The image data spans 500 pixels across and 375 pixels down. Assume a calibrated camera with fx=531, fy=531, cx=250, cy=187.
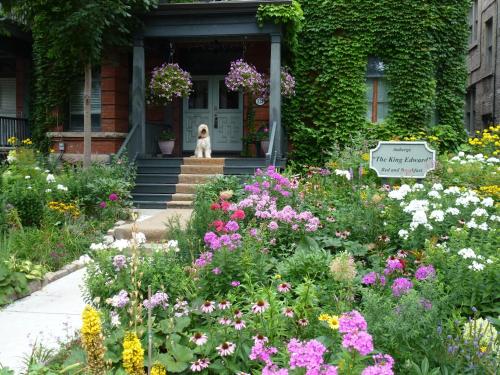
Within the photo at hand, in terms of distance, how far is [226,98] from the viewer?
50.5 ft

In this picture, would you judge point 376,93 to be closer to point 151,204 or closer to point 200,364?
point 151,204

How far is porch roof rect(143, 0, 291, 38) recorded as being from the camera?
39.9 feet

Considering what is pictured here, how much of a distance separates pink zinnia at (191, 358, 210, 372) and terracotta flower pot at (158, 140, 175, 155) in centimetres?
1146

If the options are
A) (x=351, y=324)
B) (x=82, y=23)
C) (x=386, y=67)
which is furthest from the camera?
(x=386, y=67)

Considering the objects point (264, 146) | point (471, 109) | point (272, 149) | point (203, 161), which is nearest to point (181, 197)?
point (203, 161)

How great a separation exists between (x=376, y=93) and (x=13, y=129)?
1051cm

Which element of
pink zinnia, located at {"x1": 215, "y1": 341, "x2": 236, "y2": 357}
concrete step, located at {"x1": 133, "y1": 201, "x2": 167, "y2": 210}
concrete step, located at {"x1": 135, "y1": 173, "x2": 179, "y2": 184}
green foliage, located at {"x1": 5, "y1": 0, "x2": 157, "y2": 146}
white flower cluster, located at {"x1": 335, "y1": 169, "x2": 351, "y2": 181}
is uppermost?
green foliage, located at {"x1": 5, "y1": 0, "x2": 157, "y2": 146}

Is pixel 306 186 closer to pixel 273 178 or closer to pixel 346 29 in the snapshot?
pixel 273 178

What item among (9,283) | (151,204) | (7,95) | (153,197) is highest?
(7,95)

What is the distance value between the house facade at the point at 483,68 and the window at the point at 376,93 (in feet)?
24.4

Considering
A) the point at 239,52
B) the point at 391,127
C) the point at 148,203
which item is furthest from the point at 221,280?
the point at 239,52

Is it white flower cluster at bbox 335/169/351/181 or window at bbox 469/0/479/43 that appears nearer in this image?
white flower cluster at bbox 335/169/351/181

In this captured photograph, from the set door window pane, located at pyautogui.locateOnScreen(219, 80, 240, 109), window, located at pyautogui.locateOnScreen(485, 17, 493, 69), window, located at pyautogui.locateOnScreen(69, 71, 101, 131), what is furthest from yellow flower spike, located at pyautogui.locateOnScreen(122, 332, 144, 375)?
window, located at pyautogui.locateOnScreen(485, 17, 493, 69)

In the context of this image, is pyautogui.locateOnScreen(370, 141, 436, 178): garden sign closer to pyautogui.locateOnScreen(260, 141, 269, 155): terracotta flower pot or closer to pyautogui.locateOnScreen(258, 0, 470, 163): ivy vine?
pyautogui.locateOnScreen(258, 0, 470, 163): ivy vine
